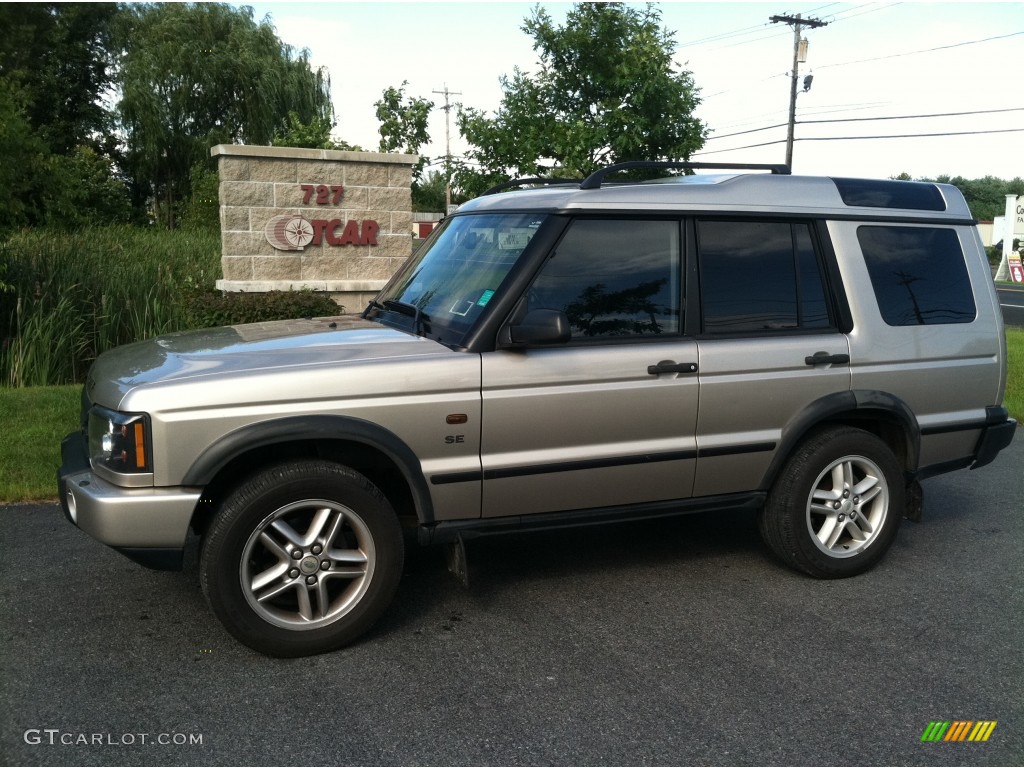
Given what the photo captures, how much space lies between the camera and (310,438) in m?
4.00

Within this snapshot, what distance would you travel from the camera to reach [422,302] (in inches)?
195

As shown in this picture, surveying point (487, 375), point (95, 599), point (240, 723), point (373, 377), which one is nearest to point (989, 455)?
point (487, 375)

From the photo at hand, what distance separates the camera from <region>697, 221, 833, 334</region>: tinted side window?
4.80 metres

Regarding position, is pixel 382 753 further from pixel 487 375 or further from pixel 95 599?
pixel 95 599

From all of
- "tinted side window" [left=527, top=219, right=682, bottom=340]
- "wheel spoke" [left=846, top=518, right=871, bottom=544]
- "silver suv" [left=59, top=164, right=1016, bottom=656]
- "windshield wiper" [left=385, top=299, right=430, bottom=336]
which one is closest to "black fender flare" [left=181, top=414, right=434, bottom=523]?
"silver suv" [left=59, top=164, right=1016, bottom=656]

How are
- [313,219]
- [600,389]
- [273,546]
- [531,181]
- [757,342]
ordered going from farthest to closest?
[313,219] → [531,181] → [757,342] → [600,389] → [273,546]

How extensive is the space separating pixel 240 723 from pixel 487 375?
5.59ft

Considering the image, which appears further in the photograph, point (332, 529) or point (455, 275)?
point (455, 275)

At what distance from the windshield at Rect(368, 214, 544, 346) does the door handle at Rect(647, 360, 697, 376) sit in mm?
822

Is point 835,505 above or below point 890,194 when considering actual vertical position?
below

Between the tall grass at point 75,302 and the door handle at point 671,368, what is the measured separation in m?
7.05

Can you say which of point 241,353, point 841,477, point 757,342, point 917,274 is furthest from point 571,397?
point 917,274

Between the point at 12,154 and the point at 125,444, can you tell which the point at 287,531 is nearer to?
the point at 125,444

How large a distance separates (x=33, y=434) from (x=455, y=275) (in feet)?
13.7
